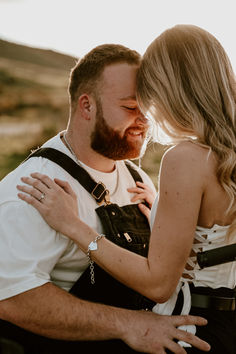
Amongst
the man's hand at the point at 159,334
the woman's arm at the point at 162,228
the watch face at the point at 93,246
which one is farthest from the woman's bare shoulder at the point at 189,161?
the man's hand at the point at 159,334

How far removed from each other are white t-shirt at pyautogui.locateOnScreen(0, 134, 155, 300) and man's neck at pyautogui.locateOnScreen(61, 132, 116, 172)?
0.25 metres

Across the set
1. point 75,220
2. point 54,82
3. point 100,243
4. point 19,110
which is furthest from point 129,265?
point 54,82

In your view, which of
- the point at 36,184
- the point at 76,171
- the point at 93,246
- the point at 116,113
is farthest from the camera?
the point at 116,113

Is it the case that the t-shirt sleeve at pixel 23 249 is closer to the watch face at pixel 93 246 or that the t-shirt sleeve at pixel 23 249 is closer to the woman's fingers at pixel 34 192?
the woman's fingers at pixel 34 192

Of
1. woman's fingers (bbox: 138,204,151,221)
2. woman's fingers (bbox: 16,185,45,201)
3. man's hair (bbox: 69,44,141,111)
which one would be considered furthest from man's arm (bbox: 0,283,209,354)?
man's hair (bbox: 69,44,141,111)

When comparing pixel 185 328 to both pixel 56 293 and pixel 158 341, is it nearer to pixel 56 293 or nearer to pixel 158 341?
pixel 158 341

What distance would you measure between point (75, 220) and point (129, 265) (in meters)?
0.34

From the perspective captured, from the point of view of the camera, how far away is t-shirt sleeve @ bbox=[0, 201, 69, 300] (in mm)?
2021

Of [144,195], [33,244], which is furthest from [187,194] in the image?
[144,195]

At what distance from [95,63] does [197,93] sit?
98 cm

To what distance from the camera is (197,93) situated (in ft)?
6.18

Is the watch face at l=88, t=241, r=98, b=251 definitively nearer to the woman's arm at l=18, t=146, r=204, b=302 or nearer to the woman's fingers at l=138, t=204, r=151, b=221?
the woman's arm at l=18, t=146, r=204, b=302

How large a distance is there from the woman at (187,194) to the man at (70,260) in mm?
99

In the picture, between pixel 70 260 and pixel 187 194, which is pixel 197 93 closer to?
pixel 187 194
